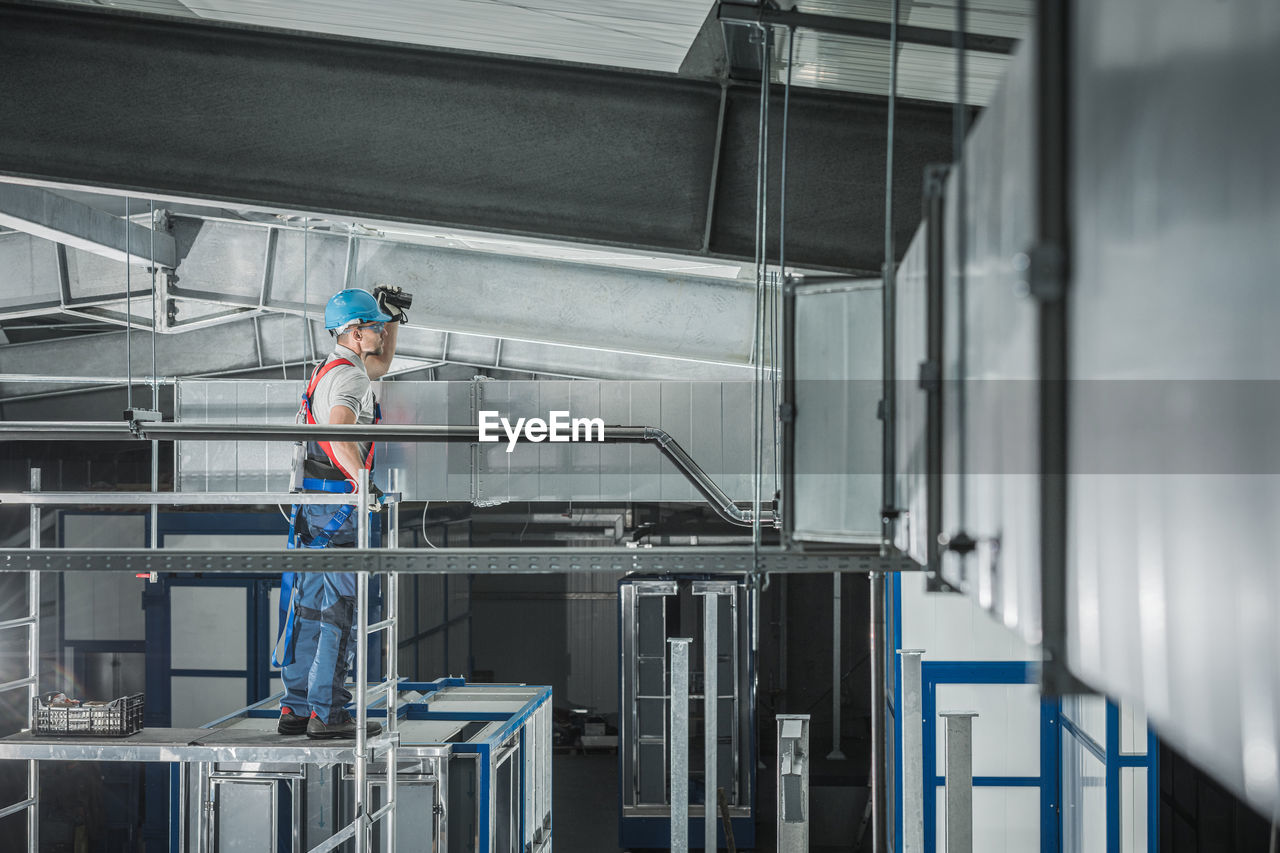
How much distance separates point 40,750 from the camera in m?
5.30

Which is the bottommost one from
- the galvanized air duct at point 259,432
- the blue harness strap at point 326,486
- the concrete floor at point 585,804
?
the concrete floor at point 585,804

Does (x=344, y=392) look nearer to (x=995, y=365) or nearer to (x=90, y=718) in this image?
(x=90, y=718)

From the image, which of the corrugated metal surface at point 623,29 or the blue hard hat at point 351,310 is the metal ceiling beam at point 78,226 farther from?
the corrugated metal surface at point 623,29

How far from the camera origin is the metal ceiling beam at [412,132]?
3762mm

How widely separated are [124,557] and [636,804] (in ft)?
27.0

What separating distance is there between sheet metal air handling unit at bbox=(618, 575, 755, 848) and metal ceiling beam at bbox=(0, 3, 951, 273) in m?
7.36

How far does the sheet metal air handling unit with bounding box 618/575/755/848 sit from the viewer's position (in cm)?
1090

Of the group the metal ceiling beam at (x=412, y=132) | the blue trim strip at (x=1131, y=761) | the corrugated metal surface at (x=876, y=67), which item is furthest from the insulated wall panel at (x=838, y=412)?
the blue trim strip at (x=1131, y=761)

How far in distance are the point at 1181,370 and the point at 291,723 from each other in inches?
212

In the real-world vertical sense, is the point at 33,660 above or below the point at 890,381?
below

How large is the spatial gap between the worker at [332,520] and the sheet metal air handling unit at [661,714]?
5848 mm

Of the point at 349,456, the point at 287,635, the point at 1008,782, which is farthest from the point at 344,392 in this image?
the point at 1008,782

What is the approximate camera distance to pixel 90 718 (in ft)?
17.9

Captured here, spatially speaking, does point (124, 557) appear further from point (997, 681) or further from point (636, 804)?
point (636, 804)
